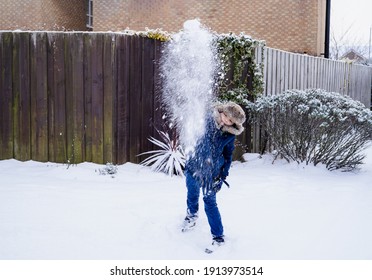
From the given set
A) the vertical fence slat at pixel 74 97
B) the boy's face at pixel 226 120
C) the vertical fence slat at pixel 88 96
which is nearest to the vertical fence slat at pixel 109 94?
the vertical fence slat at pixel 88 96

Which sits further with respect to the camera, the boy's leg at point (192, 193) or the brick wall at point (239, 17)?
the brick wall at point (239, 17)

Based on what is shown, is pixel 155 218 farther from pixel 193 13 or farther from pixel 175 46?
pixel 193 13

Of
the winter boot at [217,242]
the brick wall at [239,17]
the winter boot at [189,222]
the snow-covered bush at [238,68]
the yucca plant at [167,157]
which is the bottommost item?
the winter boot at [217,242]

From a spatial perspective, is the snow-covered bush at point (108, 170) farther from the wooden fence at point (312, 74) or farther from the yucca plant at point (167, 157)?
the wooden fence at point (312, 74)

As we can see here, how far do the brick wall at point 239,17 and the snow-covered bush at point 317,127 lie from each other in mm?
8878

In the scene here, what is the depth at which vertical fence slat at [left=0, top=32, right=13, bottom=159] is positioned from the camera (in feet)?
23.6

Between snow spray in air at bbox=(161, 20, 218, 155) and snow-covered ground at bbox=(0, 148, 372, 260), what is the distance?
3.81 ft

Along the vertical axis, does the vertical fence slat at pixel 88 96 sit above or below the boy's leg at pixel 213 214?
above

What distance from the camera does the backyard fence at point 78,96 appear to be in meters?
6.91

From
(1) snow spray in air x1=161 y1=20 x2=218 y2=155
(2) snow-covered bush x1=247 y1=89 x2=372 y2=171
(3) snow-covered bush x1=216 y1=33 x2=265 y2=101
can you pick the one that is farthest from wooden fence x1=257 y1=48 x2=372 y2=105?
(2) snow-covered bush x1=247 y1=89 x2=372 y2=171

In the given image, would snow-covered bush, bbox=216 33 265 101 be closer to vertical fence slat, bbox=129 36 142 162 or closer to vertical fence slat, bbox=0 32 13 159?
vertical fence slat, bbox=129 36 142 162

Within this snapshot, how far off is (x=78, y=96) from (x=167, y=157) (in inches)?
66.5

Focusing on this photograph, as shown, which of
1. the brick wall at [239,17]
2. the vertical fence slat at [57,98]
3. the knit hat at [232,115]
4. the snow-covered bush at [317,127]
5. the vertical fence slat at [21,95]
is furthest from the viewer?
the brick wall at [239,17]

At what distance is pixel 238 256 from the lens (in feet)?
12.7
